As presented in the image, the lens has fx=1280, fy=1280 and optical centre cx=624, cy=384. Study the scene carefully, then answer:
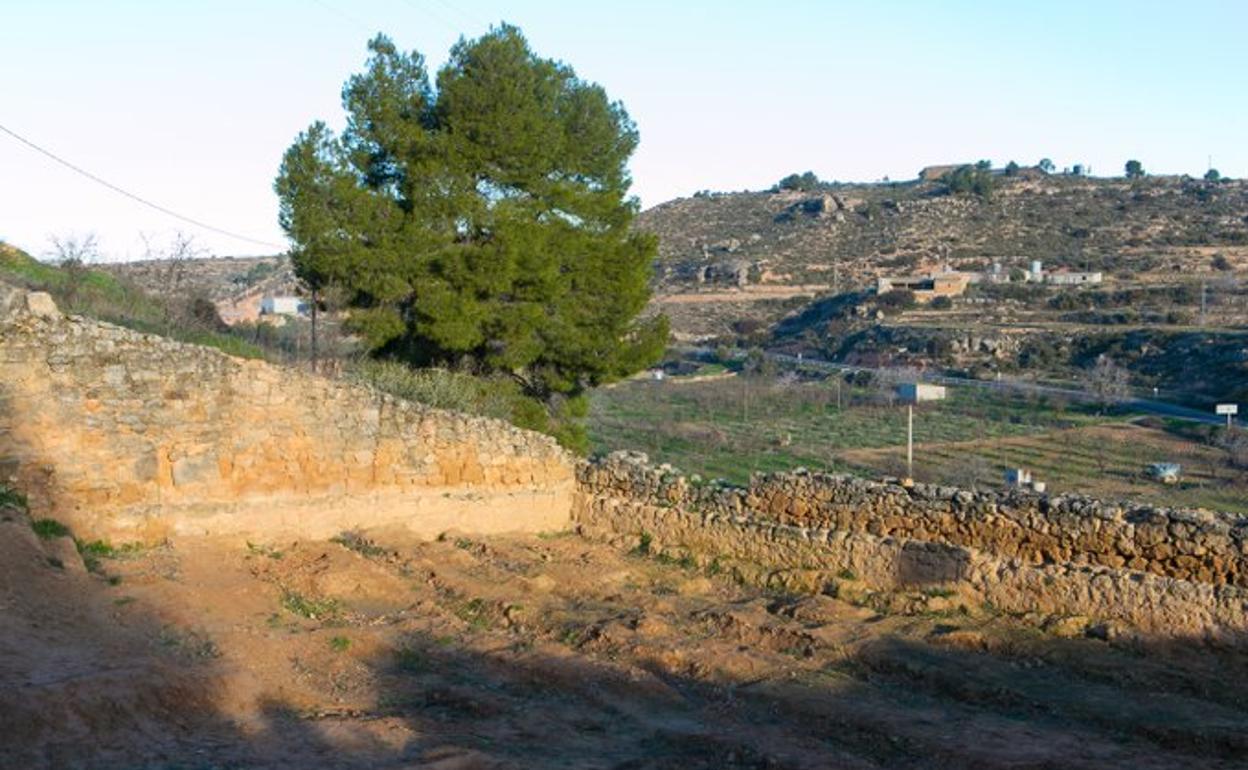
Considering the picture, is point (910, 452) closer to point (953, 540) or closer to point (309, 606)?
point (953, 540)

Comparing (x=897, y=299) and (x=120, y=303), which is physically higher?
(x=897, y=299)

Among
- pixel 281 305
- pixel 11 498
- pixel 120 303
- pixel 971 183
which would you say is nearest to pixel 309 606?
pixel 11 498

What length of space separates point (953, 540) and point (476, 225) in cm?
861

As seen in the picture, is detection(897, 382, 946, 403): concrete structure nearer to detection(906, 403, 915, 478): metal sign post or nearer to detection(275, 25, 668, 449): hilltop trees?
detection(906, 403, 915, 478): metal sign post

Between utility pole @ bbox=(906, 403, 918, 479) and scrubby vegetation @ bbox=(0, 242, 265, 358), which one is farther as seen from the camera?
utility pole @ bbox=(906, 403, 918, 479)

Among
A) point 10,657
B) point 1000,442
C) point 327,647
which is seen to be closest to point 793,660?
point 327,647

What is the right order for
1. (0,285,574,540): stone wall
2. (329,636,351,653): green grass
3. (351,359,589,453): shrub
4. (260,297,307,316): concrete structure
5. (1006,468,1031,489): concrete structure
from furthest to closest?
1. (260,297,307,316): concrete structure
2. (1006,468,1031,489): concrete structure
3. (351,359,589,453): shrub
4. (0,285,574,540): stone wall
5. (329,636,351,653): green grass

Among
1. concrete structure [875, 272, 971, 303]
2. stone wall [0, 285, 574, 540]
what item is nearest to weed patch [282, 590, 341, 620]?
stone wall [0, 285, 574, 540]

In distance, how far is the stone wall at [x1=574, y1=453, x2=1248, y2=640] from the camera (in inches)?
424

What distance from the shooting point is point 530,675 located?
9000 millimetres

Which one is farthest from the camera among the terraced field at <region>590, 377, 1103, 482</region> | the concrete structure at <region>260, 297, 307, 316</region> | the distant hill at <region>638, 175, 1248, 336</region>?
the distant hill at <region>638, 175, 1248, 336</region>

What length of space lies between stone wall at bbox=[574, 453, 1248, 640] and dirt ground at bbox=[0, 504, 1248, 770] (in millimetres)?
368

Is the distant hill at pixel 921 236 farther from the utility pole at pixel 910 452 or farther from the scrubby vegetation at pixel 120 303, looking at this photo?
the scrubby vegetation at pixel 120 303

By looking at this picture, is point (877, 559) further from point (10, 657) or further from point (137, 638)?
point (10, 657)
